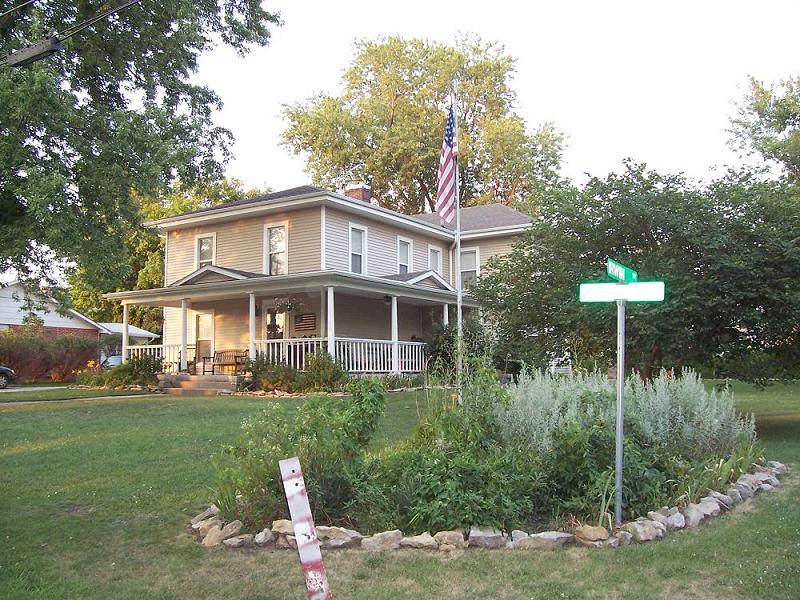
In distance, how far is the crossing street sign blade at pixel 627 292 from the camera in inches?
215

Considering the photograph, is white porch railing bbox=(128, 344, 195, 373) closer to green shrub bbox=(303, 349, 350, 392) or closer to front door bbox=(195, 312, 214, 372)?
front door bbox=(195, 312, 214, 372)

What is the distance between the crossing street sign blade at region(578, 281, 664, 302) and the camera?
5465mm

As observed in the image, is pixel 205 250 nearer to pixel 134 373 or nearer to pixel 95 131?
pixel 134 373

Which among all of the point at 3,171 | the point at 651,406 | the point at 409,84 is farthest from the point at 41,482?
the point at 409,84

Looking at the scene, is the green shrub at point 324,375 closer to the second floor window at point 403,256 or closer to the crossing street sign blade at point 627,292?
the second floor window at point 403,256

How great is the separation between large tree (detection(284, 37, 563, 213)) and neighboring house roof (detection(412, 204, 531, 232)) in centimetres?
1328

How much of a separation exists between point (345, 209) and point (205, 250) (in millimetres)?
5626

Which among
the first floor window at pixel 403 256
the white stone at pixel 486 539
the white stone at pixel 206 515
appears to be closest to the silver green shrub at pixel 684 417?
the white stone at pixel 486 539

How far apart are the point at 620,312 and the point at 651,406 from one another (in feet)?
7.49

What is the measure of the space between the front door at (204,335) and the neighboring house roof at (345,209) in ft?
10.5

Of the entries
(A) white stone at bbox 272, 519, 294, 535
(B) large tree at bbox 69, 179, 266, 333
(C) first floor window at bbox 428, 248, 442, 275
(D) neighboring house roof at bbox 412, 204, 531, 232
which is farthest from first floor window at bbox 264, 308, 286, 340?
(A) white stone at bbox 272, 519, 294, 535

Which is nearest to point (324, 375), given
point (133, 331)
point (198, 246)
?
point (198, 246)

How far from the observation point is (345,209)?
21969mm

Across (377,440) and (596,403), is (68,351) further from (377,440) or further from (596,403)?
(596,403)
